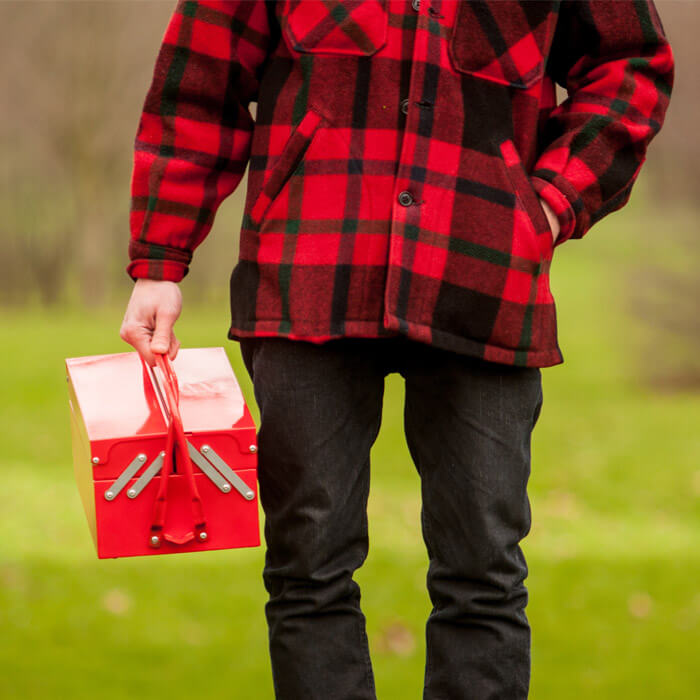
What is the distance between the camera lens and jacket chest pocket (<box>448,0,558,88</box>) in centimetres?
171

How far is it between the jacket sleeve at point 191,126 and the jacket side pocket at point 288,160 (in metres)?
0.14

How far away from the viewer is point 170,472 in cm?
174

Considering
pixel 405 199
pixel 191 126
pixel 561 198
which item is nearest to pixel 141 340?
pixel 191 126

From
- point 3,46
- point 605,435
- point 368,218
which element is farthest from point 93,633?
point 3,46

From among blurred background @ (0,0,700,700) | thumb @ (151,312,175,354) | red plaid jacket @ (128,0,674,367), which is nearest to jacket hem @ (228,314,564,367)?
red plaid jacket @ (128,0,674,367)

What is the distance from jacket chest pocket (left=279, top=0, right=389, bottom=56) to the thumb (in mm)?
473

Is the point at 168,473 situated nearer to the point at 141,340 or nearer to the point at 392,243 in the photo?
the point at 141,340

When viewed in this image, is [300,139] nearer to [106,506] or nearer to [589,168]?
[589,168]

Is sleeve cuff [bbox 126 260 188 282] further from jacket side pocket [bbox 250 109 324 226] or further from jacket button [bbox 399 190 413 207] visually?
jacket button [bbox 399 190 413 207]

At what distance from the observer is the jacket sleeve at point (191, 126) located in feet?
5.85

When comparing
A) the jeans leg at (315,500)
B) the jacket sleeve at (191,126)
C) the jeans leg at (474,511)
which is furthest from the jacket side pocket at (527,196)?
the jacket sleeve at (191,126)

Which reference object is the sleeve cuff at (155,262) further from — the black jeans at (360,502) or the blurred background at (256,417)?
the blurred background at (256,417)

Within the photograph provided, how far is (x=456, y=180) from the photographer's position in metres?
1.71

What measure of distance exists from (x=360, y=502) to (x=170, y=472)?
0.31m
